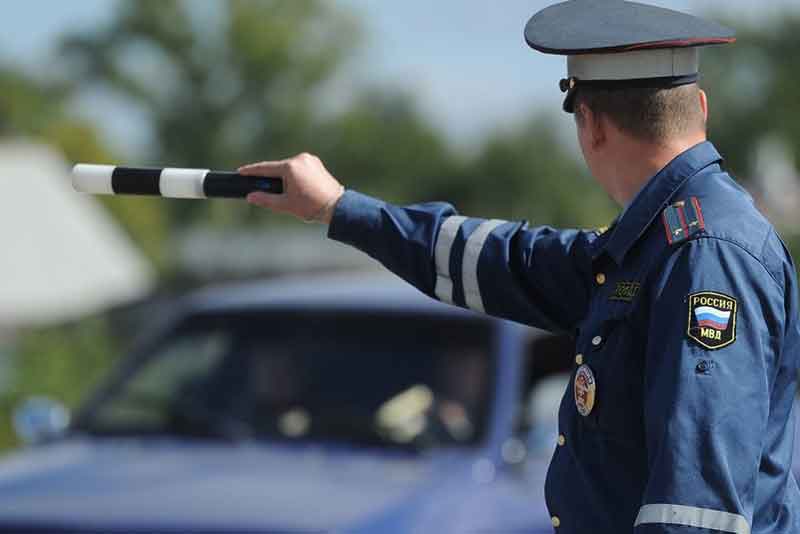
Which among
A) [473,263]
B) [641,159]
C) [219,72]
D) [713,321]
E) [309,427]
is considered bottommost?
[309,427]

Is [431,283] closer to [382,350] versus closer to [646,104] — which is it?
[646,104]

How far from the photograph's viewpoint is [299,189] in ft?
9.21

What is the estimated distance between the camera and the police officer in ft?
7.12

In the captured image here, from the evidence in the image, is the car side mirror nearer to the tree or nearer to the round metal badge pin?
the round metal badge pin

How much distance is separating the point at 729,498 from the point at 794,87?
7181cm

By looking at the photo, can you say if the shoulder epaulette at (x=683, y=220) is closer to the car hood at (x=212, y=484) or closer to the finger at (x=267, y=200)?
the finger at (x=267, y=200)

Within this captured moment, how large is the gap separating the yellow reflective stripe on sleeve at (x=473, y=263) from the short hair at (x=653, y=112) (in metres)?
0.48

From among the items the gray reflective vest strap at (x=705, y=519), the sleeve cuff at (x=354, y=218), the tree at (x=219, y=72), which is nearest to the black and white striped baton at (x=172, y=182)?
the sleeve cuff at (x=354, y=218)

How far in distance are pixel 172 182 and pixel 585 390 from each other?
34.5 inches

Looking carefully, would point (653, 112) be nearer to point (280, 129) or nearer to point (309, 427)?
point (309, 427)

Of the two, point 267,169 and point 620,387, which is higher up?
point 267,169

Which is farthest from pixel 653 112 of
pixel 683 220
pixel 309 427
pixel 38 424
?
pixel 38 424

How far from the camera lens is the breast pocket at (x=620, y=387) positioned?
234cm

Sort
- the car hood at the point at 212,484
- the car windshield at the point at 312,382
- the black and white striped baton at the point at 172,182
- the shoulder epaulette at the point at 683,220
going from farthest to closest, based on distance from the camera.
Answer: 1. the car windshield at the point at 312,382
2. the car hood at the point at 212,484
3. the black and white striped baton at the point at 172,182
4. the shoulder epaulette at the point at 683,220
